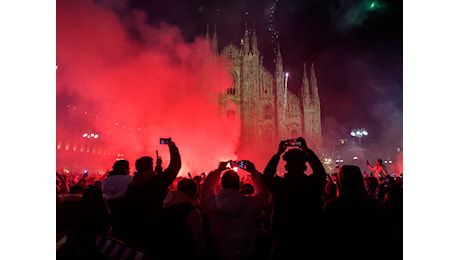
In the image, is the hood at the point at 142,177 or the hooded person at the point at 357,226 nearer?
the hooded person at the point at 357,226

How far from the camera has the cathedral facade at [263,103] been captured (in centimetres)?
2925

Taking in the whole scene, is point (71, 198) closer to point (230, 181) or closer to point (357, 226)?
point (230, 181)

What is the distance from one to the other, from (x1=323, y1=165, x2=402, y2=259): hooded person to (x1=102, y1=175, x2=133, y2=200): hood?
7.15ft

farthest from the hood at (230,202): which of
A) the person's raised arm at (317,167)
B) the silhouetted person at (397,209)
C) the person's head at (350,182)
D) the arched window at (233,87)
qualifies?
the arched window at (233,87)

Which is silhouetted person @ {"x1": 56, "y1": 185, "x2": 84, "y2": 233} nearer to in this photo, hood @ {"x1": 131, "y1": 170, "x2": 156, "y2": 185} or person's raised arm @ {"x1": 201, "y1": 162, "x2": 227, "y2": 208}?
hood @ {"x1": 131, "y1": 170, "x2": 156, "y2": 185}

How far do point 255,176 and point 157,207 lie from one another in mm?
1210

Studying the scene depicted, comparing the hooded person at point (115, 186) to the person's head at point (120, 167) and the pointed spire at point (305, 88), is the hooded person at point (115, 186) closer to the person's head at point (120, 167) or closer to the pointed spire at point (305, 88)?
the person's head at point (120, 167)

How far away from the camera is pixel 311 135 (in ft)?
97.7

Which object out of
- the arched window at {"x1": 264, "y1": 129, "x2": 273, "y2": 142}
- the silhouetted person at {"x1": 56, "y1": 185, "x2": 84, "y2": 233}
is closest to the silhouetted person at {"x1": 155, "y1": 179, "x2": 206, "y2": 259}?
the silhouetted person at {"x1": 56, "y1": 185, "x2": 84, "y2": 233}

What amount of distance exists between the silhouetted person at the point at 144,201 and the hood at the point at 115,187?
0.18 ft

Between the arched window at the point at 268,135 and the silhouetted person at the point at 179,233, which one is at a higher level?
the arched window at the point at 268,135

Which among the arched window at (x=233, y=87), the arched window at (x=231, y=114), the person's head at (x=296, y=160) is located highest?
the arched window at (x=233, y=87)

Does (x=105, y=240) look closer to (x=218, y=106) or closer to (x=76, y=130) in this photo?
(x=218, y=106)
